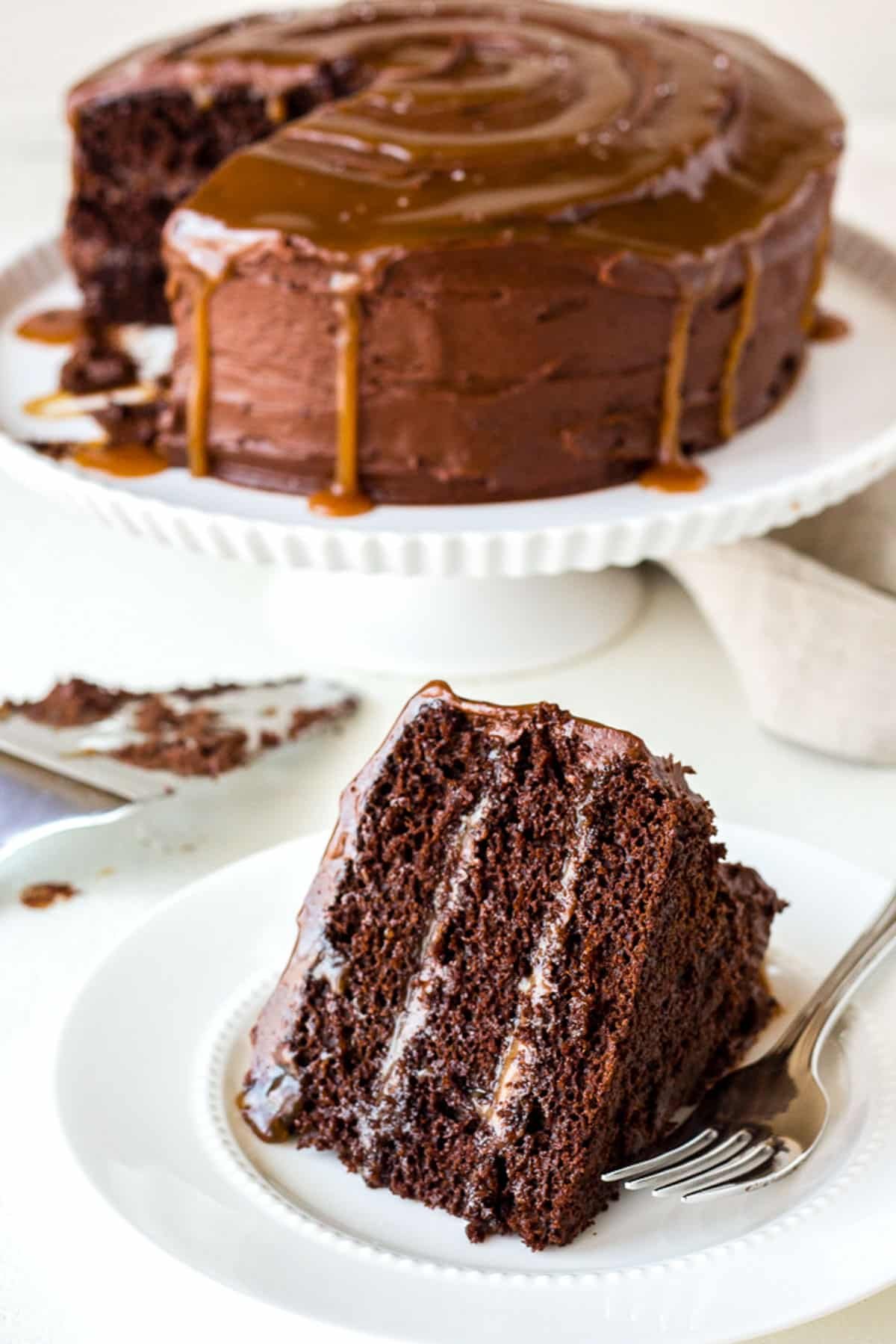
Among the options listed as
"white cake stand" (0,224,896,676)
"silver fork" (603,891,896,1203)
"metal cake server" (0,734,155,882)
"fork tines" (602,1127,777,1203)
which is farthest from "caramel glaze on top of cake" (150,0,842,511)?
"fork tines" (602,1127,777,1203)

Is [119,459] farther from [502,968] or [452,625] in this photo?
[502,968]

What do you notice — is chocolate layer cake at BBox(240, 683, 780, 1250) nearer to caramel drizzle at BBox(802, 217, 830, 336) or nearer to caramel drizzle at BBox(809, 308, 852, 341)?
caramel drizzle at BBox(802, 217, 830, 336)

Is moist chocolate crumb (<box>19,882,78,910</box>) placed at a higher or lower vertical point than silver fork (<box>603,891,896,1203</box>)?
lower

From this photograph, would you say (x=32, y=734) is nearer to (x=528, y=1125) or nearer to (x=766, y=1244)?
(x=528, y=1125)

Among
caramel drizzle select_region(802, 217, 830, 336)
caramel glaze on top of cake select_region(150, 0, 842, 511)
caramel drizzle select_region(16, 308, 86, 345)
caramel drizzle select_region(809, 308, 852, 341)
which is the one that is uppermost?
caramel glaze on top of cake select_region(150, 0, 842, 511)

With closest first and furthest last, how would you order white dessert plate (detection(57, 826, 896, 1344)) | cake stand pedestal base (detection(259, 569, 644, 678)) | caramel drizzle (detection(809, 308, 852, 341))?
white dessert plate (detection(57, 826, 896, 1344)) → cake stand pedestal base (detection(259, 569, 644, 678)) → caramel drizzle (detection(809, 308, 852, 341))

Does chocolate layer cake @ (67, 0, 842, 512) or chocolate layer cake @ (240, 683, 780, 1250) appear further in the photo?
chocolate layer cake @ (67, 0, 842, 512)
